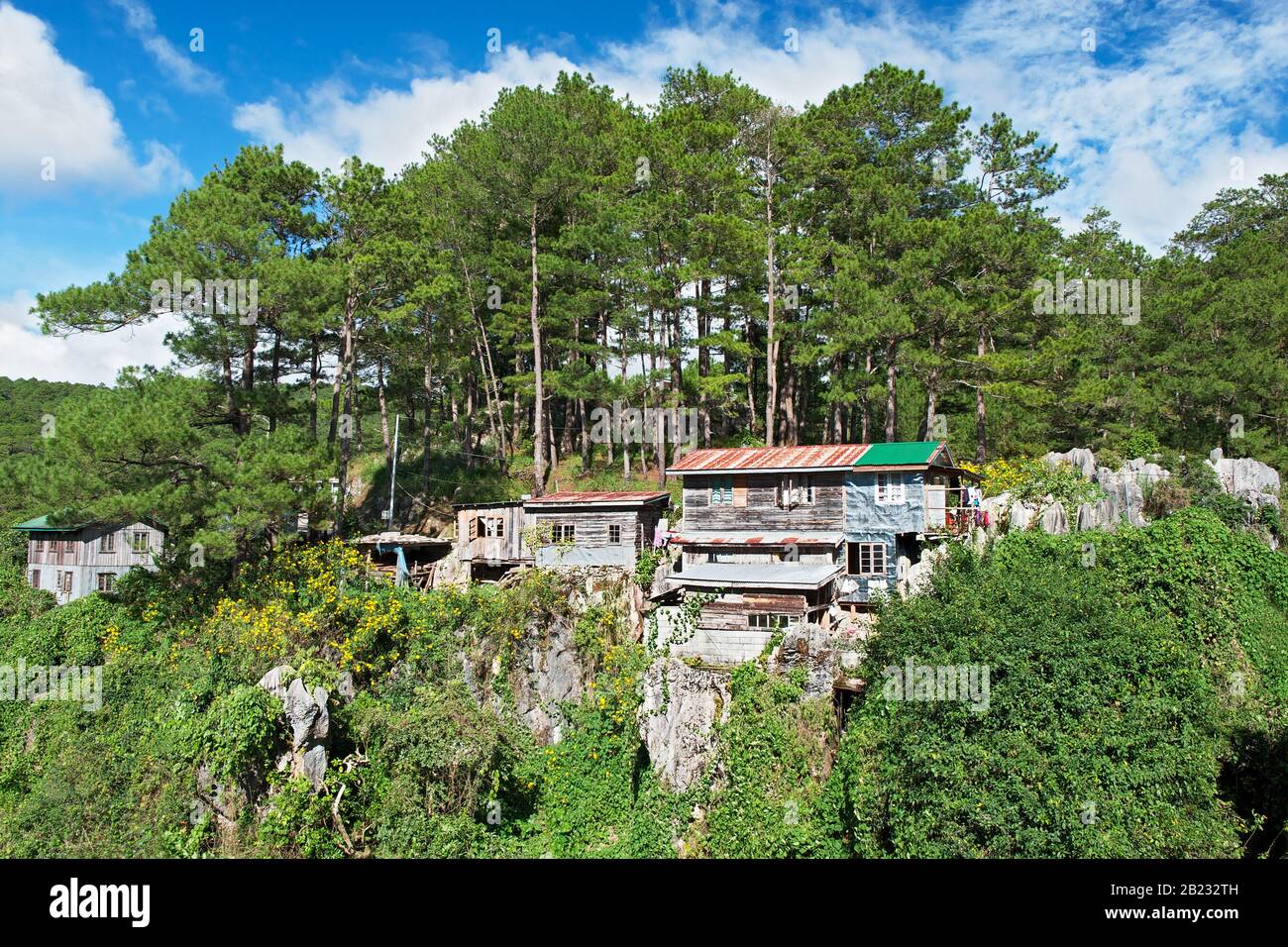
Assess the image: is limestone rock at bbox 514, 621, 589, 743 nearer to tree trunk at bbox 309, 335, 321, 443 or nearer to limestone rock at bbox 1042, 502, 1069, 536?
tree trunk at bbox 309, 335, 321, 443

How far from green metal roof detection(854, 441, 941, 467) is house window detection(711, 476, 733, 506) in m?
4.68

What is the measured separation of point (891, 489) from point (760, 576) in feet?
18.4

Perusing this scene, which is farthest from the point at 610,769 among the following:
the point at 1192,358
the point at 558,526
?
the point at 1192,358

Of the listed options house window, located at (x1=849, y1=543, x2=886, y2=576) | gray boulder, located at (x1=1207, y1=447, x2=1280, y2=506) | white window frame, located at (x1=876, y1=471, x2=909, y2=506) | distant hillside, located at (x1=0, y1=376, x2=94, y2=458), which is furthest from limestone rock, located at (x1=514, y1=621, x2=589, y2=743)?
distant hillside, located at (x1=0, y1=376, x2=94, y2=458)

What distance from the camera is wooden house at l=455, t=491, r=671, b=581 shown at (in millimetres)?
26438

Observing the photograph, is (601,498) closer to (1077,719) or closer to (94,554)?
(1077,719)

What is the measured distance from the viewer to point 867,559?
935 inches

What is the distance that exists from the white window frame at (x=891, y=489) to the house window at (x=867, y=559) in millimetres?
1540

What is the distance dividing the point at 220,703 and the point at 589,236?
889 inches

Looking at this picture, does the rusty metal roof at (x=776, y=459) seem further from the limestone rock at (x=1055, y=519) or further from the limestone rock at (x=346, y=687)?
the limestone rock at (x=346, y=687)

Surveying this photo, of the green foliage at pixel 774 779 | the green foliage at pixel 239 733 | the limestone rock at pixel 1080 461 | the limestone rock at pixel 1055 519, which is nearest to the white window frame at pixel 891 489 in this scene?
the limestone rock at pixel 1055 519

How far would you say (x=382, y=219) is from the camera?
2720 centimetres

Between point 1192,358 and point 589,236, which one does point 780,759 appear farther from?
point 1192,358

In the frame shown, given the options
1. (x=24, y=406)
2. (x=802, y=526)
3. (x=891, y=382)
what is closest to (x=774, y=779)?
(x=802, y=526)
